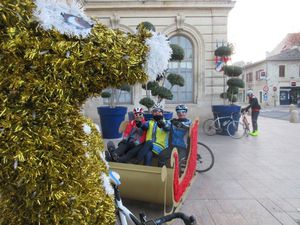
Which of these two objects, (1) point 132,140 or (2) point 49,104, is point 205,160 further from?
(2) point 49,104

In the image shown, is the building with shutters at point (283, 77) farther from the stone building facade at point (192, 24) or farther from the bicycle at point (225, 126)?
the bicycle at point (225, 126)

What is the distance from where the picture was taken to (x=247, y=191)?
464 centimetres

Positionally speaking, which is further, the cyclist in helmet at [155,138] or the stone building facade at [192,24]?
the stone building facade at [192,24]

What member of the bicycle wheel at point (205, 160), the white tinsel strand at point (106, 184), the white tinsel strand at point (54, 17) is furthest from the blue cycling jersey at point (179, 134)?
the white tinsel strand at point (54, 17)

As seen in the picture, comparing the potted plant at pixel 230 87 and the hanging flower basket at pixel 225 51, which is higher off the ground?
the hanging flower basket at pixel 225 51

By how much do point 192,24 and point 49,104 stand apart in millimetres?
12117

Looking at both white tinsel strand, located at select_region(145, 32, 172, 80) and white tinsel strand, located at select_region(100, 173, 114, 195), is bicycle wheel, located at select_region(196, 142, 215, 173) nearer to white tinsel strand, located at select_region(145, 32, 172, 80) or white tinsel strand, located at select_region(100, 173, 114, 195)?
white tinsel strand, located at select_region(100, 173, 114, 195)

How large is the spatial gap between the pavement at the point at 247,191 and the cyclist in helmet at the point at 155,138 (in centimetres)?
77

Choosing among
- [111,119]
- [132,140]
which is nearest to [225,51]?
[111,119]

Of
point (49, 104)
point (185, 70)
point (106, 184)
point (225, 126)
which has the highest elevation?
point (185, 70)

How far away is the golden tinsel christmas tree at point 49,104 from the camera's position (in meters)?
1.24

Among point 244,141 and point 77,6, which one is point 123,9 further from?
point 77,6

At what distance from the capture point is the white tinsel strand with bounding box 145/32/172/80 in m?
1.48

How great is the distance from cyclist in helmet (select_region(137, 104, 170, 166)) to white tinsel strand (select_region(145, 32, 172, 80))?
3.15 metres
